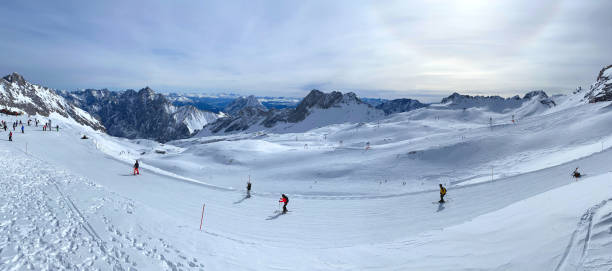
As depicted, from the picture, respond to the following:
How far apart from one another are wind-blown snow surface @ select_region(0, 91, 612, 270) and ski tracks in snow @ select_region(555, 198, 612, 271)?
0.04 m

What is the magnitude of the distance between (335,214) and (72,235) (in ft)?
43.2

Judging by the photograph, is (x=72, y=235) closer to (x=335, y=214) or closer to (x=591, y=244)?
(x=335, y=214)

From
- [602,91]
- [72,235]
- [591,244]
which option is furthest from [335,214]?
[602,91]

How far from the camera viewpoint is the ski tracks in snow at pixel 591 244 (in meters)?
6.53

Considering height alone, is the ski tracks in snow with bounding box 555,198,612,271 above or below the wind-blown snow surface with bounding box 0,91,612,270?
above

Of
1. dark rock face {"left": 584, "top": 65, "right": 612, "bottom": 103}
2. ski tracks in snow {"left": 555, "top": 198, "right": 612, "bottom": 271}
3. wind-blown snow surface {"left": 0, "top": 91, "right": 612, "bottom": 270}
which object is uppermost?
dark rock face {"left": 584, "top": 65, "right": 612, "bottom": 103}

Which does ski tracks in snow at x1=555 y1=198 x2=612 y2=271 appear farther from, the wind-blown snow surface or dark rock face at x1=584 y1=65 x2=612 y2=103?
Answer: dark rock face at x1=584 y1=65 x2=612 y2=103

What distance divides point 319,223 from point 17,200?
1596cm

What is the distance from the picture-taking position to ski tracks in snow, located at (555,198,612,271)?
653 centimetres

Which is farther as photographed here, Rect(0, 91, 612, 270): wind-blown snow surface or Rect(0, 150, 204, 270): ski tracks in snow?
Rect(0, 150, 204, 270): ski tracks in snow

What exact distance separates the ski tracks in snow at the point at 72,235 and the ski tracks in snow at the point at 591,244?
35.4 feet

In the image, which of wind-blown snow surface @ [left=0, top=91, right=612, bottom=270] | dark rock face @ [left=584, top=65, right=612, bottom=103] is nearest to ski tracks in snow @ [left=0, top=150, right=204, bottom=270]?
wind-blown snow surface @ [left=0, top=91, right=612, bottom=270]

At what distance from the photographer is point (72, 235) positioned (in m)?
10.6

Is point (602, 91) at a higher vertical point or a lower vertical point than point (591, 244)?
higher
